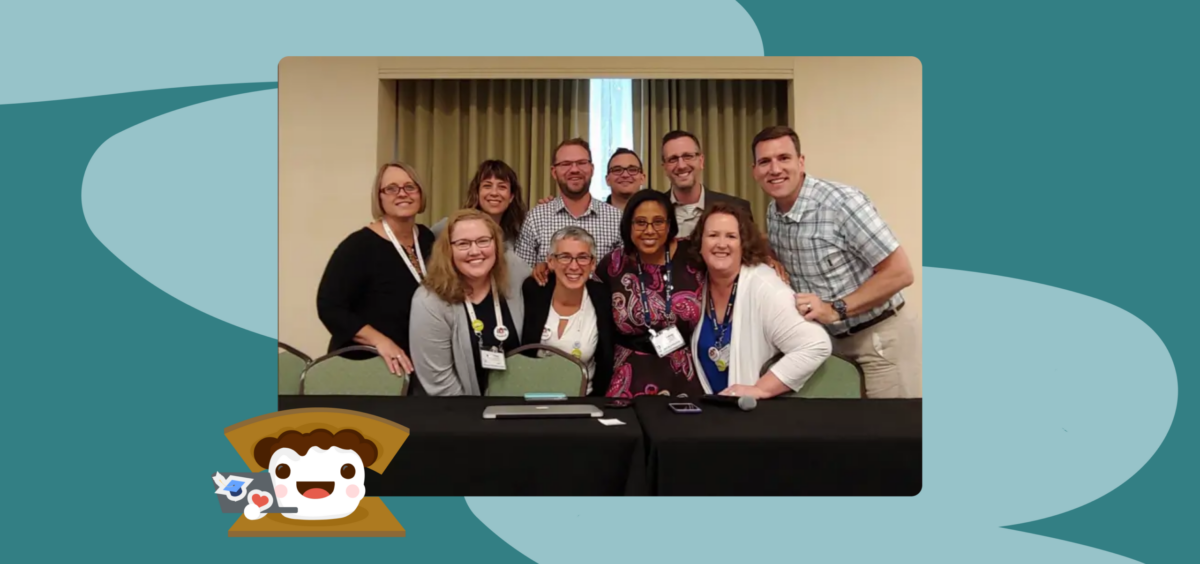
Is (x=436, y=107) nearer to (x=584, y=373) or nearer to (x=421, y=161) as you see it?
(x=421, y=161)

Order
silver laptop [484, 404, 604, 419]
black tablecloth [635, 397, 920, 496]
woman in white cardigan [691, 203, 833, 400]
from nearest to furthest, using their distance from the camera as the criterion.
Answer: black tablecloth [635, 397, 920, 496], silver laptop [484, 404, 604, 419], woman in white cardigan [691, 203, 833, 400]

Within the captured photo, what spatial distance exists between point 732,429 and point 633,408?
0.43m

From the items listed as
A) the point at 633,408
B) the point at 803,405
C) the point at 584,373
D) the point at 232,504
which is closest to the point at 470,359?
the point at 584,373

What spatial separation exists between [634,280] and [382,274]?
3.47 feet

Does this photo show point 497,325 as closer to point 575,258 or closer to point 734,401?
point 575,258

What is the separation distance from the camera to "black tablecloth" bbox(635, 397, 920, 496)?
337 cm

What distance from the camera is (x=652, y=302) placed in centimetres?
372

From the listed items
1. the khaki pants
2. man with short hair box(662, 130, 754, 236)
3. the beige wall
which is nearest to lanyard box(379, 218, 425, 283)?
the beige wall

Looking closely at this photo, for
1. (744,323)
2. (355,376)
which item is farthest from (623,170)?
(355,376)

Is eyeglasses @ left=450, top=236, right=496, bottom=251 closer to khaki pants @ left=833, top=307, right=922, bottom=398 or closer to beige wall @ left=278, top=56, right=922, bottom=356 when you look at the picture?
beige wall @ left=278, top=56, right=922, bottom=356

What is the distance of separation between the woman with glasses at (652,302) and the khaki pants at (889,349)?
65 centimetres

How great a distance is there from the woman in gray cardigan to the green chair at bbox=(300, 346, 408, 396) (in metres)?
0.12

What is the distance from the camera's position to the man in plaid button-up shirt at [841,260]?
3678 mm

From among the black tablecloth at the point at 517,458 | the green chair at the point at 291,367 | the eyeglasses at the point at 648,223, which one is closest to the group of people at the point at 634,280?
the eyeglasses at the point at 648,223
